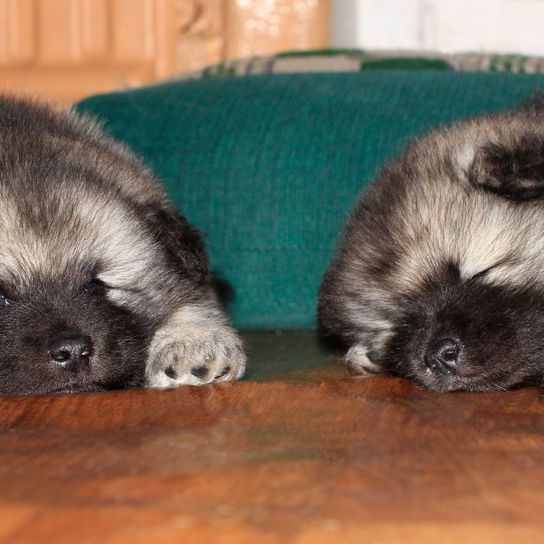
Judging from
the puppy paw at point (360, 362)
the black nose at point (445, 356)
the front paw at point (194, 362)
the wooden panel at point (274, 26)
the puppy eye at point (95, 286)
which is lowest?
the puppy paw at point (360, 362)

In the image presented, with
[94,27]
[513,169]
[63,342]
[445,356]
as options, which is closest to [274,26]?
[94,27]

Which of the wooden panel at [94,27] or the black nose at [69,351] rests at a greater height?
the wooden panel at [94,27]

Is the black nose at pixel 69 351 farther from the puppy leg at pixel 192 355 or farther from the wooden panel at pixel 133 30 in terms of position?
the wooden panel at pixel 133 30

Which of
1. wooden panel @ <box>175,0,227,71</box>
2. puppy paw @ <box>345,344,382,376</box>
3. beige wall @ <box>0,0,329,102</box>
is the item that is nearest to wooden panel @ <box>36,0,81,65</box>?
beige wall @ <box>0,0,329,102</box>

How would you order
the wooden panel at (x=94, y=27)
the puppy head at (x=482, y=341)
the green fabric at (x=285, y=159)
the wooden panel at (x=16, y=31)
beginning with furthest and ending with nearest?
the wooden panel at (x=16, y=31) → the wooden panel at (x=94, y=27) → the green fabric at (x=285, y=159) → the puppy head at (x=482, y=341)

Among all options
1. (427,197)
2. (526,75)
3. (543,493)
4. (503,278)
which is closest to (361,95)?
(526,75)

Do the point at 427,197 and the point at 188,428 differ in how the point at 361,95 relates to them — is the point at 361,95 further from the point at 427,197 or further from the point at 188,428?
the point at 188,428

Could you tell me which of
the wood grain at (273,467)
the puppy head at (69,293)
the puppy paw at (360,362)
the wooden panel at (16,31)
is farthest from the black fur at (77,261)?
the wooden panel at (16,31)
